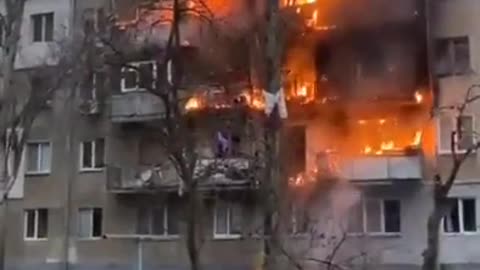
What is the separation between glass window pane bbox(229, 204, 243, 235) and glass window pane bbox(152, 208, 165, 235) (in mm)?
1981

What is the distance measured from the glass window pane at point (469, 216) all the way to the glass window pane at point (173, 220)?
23.4 ft

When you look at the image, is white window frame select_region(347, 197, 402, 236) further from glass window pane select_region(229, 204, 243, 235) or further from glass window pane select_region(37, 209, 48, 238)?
glass window pane select_region(37, 209, 48, 238)

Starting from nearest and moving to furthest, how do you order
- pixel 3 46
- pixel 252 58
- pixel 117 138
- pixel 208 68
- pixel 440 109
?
pixel 252 58 < pixel 3 46 < pixel 208 68 < pixel 440 109 < pixel 117 138

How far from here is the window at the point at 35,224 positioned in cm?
2461

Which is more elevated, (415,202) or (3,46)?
(3,46)

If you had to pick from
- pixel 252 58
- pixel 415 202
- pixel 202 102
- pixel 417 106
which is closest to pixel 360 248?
pixel 415 202

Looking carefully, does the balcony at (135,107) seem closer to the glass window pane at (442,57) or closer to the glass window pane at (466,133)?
the glass window pane at (442,57)

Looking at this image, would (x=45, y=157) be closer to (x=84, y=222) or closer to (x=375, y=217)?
(x=84, y=222)

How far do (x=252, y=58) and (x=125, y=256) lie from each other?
1117 centimetres

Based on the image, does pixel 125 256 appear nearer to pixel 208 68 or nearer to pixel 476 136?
pixel 208 68

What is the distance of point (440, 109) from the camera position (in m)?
20.3

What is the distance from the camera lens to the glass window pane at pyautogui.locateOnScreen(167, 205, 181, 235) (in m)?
23.0

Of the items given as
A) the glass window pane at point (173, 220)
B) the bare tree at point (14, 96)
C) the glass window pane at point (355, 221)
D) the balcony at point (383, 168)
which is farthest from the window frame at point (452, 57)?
the bare tree at point (14, 96)

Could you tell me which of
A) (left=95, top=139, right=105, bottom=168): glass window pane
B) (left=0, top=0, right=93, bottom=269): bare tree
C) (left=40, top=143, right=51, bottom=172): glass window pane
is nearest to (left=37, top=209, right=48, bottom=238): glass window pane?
(left=40, top=143, right=51, bottom=172): glass window pane
